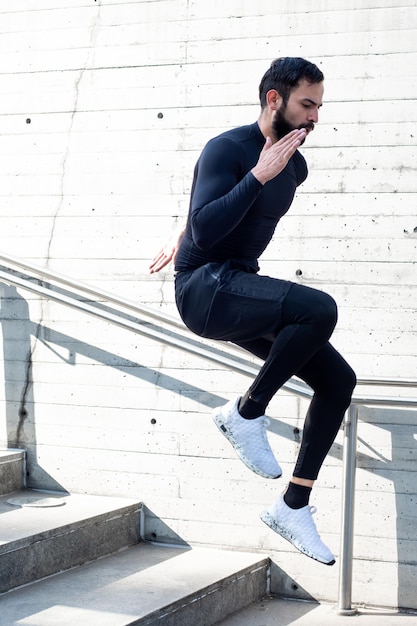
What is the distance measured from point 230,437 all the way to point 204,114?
2215mm

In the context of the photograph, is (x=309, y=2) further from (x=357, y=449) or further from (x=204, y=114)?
(x=357, y=449)

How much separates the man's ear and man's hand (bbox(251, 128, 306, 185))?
14 cm

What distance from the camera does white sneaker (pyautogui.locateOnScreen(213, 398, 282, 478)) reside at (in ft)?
9.84

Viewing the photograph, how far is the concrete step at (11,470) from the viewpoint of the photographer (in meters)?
4.99

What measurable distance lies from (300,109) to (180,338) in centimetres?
211

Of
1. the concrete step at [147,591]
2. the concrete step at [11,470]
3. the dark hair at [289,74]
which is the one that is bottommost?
the concrete step at [147,591]

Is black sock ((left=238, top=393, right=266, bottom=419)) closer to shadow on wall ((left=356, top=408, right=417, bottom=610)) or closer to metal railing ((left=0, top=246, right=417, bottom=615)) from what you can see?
metal railing ((left=0, top=246, right=417, bottom=615))

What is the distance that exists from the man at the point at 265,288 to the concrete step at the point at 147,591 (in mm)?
980

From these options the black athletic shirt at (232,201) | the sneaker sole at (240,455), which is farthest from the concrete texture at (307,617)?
the black athletic shirt at (232,201)

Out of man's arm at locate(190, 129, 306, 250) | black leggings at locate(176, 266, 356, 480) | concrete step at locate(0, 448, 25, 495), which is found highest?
man's arm at locate(190, 129, 306, 250)

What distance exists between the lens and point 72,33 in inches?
200

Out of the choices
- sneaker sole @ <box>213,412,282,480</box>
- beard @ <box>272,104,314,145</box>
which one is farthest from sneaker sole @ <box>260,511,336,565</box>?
beard @ <box>272,104,314,145</box>

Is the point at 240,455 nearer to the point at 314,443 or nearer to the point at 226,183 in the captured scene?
the point at 314,443

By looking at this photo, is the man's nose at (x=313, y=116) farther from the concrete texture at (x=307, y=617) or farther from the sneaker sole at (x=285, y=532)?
the concrete texture at (x=307, y=617)
